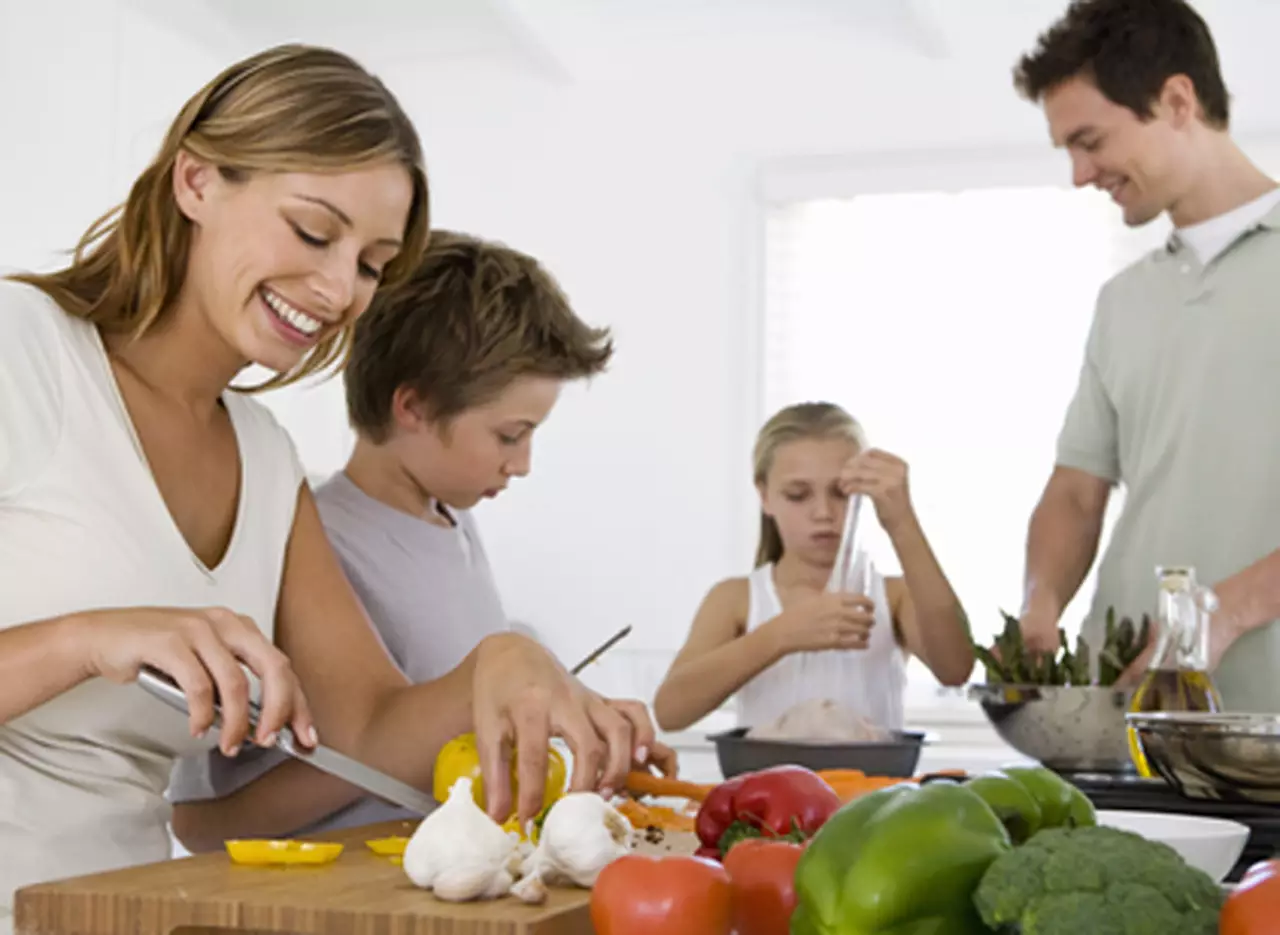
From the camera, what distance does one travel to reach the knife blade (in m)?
0.91

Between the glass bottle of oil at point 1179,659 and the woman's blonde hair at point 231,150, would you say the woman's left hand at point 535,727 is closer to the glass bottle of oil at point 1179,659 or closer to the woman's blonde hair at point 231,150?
the woman's blonde hair at point 231,150

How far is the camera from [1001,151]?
383 cm

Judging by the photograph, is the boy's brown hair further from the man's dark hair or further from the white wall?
the white wall

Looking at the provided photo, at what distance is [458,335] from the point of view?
1592 millimetres

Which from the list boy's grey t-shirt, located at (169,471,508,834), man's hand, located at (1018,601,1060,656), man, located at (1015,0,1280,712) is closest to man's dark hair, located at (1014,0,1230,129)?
man, located at (1015,0,1280,712)

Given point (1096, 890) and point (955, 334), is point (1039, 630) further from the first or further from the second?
point (955, 334)

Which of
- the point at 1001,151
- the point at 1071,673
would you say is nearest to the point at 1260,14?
the point at 1001,151

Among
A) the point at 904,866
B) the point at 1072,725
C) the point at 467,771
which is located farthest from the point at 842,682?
the point at 904,866

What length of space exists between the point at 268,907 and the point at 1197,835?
1.71 ft

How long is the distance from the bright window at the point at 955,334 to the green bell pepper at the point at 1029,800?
3158 mm

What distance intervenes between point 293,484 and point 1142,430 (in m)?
1.38

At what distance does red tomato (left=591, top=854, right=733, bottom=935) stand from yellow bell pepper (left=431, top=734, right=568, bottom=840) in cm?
43

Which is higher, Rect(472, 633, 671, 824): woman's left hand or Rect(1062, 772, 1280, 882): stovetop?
Rect(472, 633, 671, 824): woman's left hand

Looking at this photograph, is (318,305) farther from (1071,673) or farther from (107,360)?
(1071,673)
